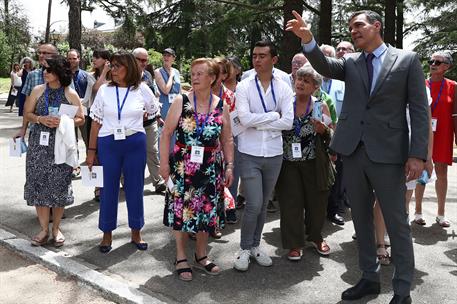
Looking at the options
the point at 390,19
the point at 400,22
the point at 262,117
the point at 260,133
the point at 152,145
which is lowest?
the point at 152,145

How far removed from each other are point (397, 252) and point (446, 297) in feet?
2.35

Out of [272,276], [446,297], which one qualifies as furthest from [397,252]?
[272,276]

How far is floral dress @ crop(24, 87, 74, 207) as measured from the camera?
184 inches

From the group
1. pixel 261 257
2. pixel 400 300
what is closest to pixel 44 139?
pixel 261 257

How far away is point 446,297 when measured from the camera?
3.77 meters

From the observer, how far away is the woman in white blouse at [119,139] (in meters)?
4.50

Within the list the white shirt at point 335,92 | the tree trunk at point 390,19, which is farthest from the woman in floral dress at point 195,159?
the tree trunk at point 390,19

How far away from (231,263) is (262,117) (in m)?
1.41

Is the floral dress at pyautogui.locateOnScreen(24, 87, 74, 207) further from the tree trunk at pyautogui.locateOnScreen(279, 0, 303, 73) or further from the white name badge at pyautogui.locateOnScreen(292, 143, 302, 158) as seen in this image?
the tree trunk at pyautogui.locateOnScreen(279, 0, 303, 73)

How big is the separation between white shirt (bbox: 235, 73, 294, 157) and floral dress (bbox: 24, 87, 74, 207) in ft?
6.20

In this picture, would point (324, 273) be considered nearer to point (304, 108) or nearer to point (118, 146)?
point (304, 108)

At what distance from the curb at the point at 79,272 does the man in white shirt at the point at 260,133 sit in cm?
98

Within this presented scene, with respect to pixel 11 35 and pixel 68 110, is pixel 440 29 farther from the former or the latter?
pixel 11 35

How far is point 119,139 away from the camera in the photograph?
14.7 ft
